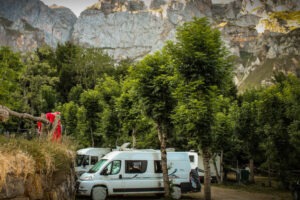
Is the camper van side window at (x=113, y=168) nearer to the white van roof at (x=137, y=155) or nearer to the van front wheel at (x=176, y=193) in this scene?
the white van roof at (x=137, y=155)

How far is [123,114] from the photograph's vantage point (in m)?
22.7

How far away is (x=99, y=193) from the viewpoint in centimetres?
1337

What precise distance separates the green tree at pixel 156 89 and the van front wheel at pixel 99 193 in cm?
319

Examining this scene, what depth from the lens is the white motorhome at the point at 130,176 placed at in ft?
44.1

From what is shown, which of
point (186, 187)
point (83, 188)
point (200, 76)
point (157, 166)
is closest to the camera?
point (83, 188)

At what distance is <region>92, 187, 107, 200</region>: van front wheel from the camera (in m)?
13.3

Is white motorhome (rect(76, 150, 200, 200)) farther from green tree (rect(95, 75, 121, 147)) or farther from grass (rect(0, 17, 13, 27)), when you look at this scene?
grass (rect(0, 17, 13, 27))

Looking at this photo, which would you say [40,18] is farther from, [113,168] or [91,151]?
[113,168]

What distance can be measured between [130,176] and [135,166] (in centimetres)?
54

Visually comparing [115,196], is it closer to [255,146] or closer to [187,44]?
[187,44]

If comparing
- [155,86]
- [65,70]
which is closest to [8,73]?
[155,86]

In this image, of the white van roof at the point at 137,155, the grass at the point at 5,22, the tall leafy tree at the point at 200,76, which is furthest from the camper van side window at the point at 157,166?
the grass at the point at 5,22

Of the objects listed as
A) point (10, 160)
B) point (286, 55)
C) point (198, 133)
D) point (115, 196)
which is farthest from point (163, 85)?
point (286, 55)

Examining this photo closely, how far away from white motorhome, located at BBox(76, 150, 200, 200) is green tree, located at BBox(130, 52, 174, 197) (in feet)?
4.65
